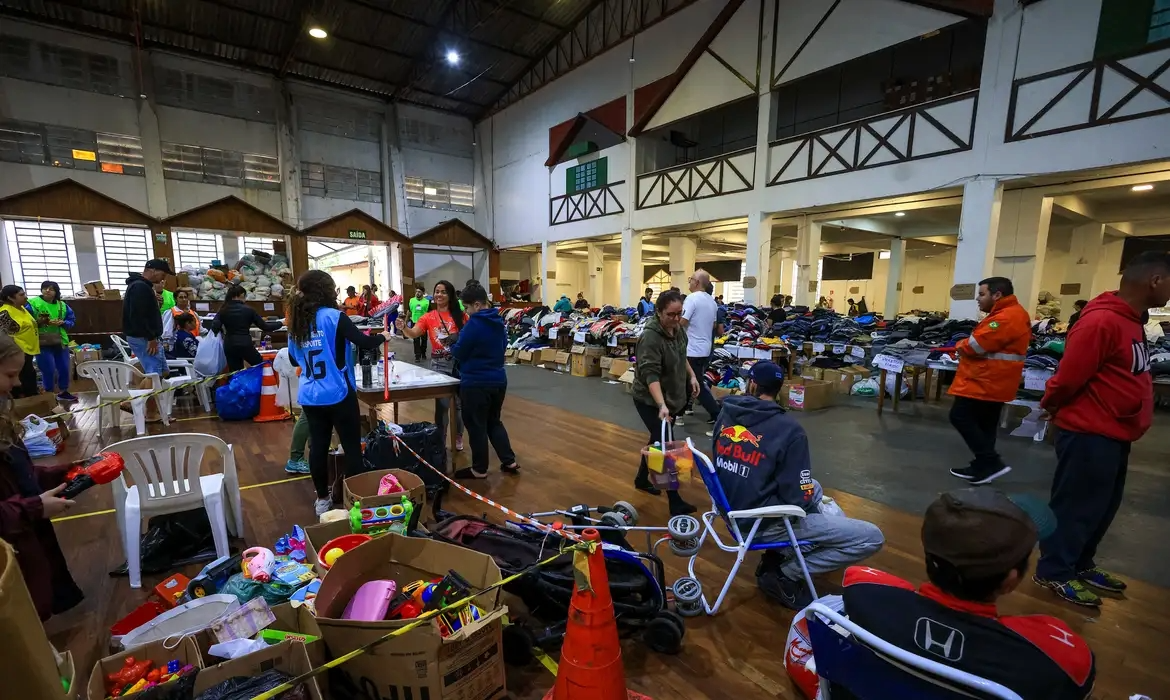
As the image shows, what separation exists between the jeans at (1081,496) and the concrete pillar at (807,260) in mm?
7943

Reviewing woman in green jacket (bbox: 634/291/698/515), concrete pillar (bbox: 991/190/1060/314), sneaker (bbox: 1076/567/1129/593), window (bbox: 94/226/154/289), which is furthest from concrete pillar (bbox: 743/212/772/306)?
window (bbox: 94/226/154/289)

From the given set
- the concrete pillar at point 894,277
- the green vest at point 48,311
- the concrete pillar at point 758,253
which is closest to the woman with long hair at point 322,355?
the green vest at point 48,311

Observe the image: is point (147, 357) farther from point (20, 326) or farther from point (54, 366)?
point (54, 366)

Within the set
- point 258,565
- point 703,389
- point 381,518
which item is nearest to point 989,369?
point 703,389

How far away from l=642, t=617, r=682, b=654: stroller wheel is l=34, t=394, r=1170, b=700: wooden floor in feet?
0.12

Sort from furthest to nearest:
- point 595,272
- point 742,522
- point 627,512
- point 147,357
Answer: point 595,272 → point 147,357 → point 627,512 → point 742,522

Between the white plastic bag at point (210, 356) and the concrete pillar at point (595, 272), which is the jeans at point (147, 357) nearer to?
the white plastic bag at point (210, 356)

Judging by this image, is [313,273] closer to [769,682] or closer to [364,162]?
[769,682]

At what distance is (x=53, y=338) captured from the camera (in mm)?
6441

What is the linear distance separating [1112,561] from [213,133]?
1888 cm

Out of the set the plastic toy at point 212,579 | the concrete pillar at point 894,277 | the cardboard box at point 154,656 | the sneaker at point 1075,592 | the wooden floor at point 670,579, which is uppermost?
the concrete pillar at point 894,277

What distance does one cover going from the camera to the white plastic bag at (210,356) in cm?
574

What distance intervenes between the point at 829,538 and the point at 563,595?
122cm

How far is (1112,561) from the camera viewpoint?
2736 millimetres
